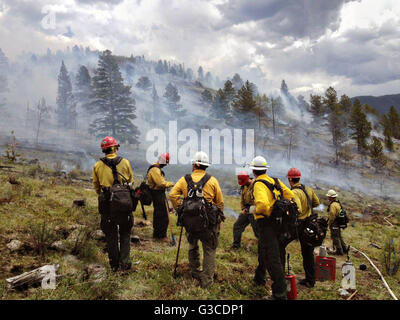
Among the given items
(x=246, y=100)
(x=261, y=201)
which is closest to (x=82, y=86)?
(x=246, y=100)

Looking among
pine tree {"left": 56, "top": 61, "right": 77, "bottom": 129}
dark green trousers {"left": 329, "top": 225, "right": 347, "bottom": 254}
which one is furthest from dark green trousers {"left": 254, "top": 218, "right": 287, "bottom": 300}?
pine tree {"left": 56, "top": 61, "right": 77, "bottom": 129}

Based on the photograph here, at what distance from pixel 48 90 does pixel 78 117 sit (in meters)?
6.96

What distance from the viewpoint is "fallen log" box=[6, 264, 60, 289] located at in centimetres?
345

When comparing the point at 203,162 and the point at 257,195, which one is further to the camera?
the point at 203,162

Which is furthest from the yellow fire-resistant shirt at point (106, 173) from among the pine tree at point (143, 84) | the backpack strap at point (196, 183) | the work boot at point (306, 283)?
the pine tree at point (143, 84)

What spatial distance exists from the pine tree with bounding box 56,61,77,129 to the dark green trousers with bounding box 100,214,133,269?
4278 centimetres

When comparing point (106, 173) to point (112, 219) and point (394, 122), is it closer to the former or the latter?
point (112, 219)

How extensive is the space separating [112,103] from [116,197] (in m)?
30.7

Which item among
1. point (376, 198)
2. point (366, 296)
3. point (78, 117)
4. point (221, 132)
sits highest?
point (78, 117)

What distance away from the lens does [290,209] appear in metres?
3.79

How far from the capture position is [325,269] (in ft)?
17.9

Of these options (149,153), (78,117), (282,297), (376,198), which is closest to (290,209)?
(282,297)

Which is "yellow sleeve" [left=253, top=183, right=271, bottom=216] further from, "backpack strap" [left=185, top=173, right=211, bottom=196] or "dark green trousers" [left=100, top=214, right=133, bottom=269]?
"dark green trousers" [left=100, top=214, right=133, bottom=269]

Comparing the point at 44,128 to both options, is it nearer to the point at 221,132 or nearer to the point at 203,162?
the point at 221,132
